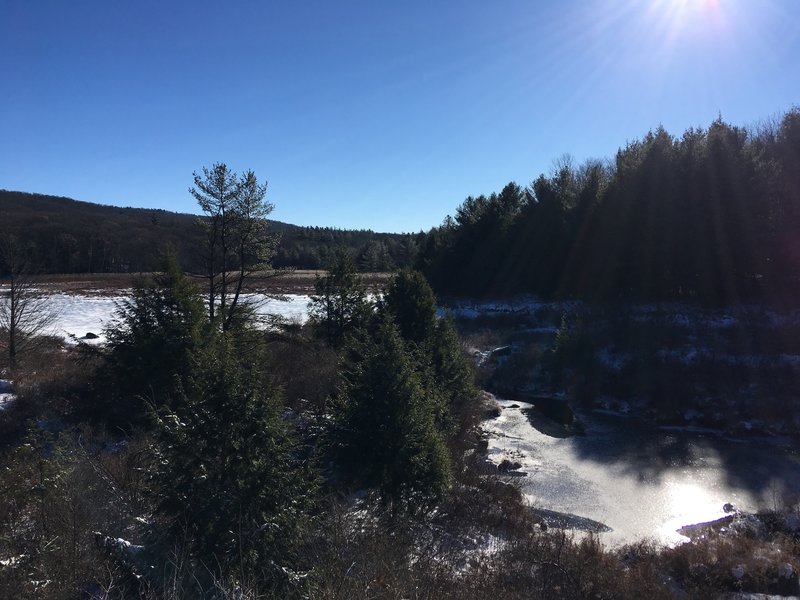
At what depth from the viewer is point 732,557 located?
1204cm

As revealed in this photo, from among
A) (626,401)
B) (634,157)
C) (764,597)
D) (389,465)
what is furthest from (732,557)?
(634,157)

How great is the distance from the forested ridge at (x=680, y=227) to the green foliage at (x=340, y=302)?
1995 cm

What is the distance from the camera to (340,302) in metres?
24.7

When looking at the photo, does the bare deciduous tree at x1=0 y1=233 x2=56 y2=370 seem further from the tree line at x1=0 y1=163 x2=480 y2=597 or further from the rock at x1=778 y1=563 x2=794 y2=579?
the rock at x1=778 y1=563 x2=794 y2=579

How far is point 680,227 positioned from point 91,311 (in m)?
39.3

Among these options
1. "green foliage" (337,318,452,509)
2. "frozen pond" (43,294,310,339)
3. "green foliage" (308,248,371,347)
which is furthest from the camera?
"frozen pond" (43,294,310,339)

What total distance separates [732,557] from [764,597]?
1273 millimetres

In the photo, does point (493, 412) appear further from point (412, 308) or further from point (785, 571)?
point (785, 571)

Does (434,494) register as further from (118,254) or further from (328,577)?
(118,254)

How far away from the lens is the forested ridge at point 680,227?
101 ft

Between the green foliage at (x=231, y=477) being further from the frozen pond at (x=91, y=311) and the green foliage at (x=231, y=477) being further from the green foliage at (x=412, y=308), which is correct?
the frozen pond at (x=91, y=311)

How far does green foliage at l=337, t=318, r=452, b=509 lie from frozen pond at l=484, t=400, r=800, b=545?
196 inches

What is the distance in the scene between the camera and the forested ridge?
30.7 metres

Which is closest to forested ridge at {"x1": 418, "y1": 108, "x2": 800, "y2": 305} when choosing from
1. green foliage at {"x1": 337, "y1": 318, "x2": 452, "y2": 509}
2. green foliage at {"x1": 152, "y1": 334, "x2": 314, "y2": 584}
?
green foliage at {"x1": 337, "y1": 318, "x2": 452, "y2": 509}
